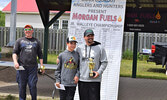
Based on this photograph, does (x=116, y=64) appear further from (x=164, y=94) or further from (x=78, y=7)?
(x=164, y=94)

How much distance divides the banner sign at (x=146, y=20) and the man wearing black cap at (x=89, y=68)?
25.0 feet

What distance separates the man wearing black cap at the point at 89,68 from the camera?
6.14 m

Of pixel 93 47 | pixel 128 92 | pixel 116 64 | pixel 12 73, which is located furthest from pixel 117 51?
pixel 12 73

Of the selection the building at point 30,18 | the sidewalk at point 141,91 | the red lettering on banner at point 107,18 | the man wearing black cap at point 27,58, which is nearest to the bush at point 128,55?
the building at point 30,18

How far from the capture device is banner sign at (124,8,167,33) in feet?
43.9

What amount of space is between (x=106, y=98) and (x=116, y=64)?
834 millimetres

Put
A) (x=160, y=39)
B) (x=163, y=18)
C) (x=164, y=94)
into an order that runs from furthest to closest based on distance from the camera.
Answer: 1. (x=160, y=39)
2. (x=163, y=18)
3. (x=164, y=94)

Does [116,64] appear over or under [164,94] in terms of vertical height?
over

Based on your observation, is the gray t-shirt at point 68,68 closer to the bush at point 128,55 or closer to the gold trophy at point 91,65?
the gold trophy at point 91,65

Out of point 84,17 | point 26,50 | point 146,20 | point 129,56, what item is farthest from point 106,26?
point 129,56

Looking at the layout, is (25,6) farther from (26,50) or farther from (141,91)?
(26,50)

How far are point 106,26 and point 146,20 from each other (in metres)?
5.56

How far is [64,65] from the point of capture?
6.28m

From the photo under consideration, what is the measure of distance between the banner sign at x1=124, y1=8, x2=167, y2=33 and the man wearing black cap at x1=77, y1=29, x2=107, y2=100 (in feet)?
25.0
